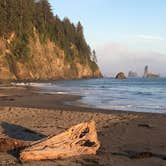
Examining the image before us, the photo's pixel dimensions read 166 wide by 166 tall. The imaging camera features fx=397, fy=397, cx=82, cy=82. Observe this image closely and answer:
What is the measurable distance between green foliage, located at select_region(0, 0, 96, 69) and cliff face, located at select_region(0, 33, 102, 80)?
1491 millimetres

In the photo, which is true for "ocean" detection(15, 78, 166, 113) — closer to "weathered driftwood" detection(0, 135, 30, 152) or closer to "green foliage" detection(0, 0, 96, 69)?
"weathered driftwood" detection(0, 135, 30, 152)

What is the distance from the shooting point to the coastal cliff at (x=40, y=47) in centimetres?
8123

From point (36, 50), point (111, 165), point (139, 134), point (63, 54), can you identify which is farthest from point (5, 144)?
point (63, 54)

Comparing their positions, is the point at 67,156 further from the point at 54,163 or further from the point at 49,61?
the point at 49,61

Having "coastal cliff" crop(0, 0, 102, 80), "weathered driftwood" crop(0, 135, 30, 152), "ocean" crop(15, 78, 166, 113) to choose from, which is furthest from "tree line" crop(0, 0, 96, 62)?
"weathered driftwood" crop(0, 135, 30, 152)

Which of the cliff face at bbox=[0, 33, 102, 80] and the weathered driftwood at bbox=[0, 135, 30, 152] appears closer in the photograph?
the weathered driftwood at bbox=[0, 135, 30, 152]

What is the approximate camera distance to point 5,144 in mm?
10102

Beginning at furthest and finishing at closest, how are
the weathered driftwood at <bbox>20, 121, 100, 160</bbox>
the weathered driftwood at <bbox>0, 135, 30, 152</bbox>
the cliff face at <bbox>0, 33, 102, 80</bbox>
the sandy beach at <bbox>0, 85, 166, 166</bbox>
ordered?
the cliff face at <bbox>0, 33, 102, 80</bbox>
the weathered driftwood at <bbox>0, 135, 30, 152</bbox>
the sandy beach at <bbox>0, 85, 166, 166</bbox>
the weathered driftwood at <bbox>20, 121, 100, 160</bbox>

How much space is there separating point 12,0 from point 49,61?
57.0ft

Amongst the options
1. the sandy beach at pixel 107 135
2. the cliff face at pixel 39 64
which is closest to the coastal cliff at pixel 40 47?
the cliff face at pixel 39 64

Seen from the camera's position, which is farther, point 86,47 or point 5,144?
point 86,47

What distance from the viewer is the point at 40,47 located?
94125 mm

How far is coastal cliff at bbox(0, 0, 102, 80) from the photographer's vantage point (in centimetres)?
8123

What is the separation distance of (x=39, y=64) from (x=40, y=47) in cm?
491
